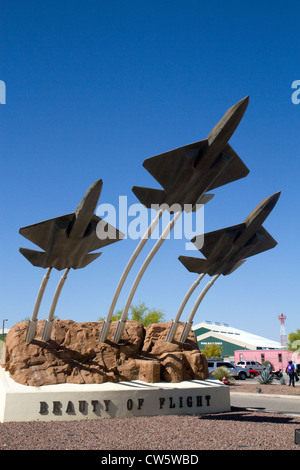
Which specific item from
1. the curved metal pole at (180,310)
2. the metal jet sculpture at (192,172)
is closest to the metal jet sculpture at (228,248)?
the curved metal pole at (180,310)

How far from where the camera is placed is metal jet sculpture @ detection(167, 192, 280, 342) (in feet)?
55.8

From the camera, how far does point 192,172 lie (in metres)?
13.9

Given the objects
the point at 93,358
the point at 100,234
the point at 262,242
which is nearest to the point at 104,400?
the point at 93,358

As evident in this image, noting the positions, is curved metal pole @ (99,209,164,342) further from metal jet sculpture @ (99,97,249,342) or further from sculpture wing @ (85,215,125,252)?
sculpture wing @ (85,215,125,252)

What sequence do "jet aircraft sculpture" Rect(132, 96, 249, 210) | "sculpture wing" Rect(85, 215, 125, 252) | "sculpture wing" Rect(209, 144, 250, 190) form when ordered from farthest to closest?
"sculpture wing" Rect(85, 215, 125, 252) → "sculpture wing" Rect(209, 144, 250, 190) → "jet aircraft sculpture" Rect(132, 96, 249, 210)

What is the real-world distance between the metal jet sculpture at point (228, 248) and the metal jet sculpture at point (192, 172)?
7.17ft

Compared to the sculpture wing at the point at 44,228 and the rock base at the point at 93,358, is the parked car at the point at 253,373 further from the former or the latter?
the sculpture wing at the point at 44,228

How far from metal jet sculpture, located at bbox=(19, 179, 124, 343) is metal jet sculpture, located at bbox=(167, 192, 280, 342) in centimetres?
375

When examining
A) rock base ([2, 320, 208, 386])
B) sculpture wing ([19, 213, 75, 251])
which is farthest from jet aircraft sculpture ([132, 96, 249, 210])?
rock base ([2, 320, 208, 386])

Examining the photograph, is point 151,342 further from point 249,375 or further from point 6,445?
point 249,375

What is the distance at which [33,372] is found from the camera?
14.7m

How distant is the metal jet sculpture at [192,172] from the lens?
13.3 meters

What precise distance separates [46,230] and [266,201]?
874 cm
